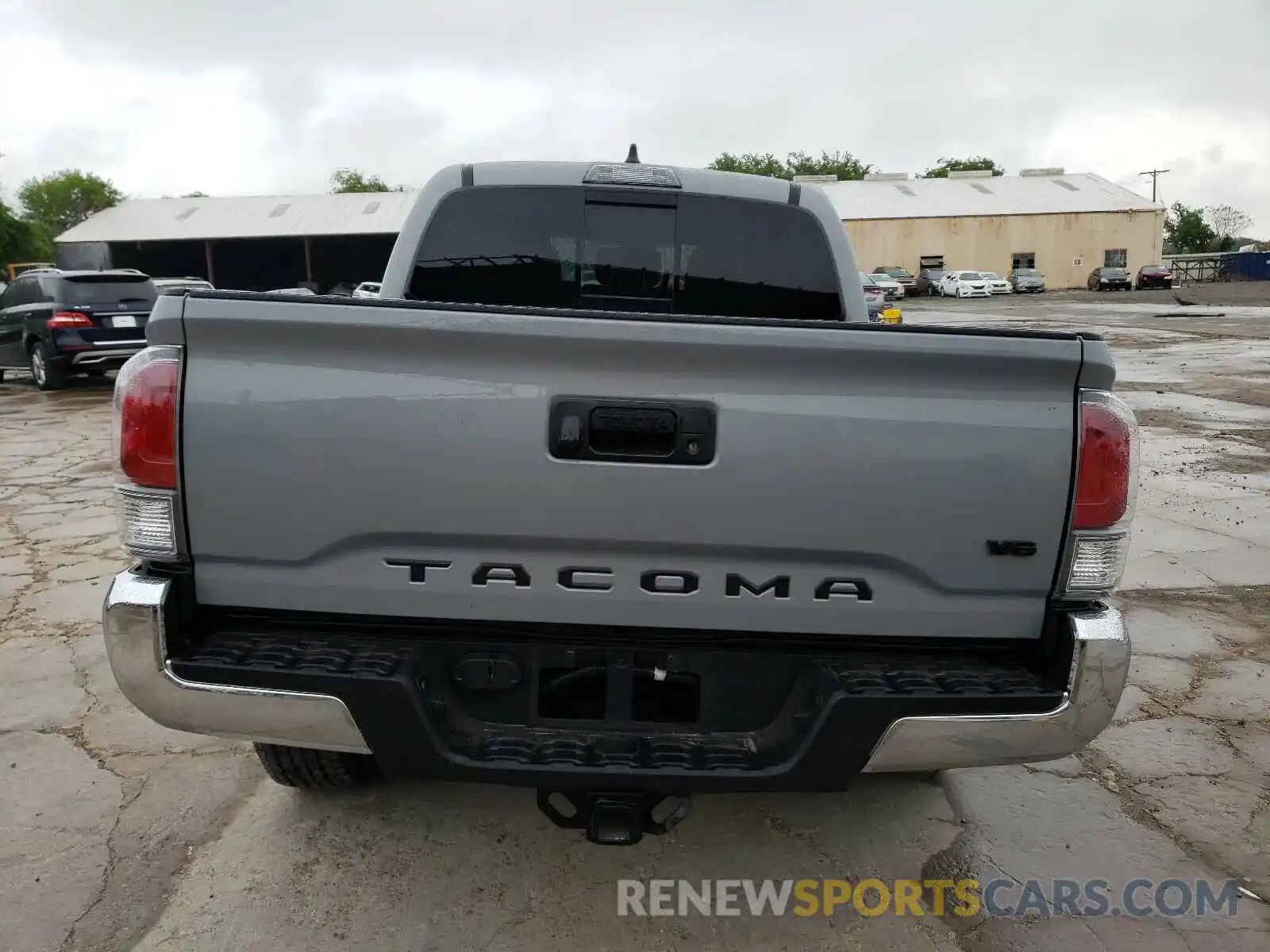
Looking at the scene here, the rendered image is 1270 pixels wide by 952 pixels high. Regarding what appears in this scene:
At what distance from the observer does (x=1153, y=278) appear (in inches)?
1873

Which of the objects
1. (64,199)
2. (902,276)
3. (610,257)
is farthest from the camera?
(64,199)

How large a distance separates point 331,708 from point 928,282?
48107mm

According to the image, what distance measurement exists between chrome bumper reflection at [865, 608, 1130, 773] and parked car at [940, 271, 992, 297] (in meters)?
44.2

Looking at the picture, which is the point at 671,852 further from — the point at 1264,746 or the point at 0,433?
the point at 0,433

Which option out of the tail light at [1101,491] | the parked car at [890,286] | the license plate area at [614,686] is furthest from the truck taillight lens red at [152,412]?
the parked car at [890,286]

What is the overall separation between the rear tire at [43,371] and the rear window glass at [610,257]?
12665 millimetres

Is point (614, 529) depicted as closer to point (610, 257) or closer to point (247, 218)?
point (610, 257)

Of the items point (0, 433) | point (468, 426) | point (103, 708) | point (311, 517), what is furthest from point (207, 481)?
point (0, 433)

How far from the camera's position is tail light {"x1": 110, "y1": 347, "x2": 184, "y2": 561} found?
6.70ft

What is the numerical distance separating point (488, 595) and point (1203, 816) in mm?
2543

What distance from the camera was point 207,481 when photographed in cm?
206

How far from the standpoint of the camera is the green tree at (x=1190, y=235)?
88062 millimetres

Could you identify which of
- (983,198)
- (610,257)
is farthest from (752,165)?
(610,257)

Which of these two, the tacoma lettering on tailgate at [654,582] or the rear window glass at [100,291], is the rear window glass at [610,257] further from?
the rear window glass at [100,291]
